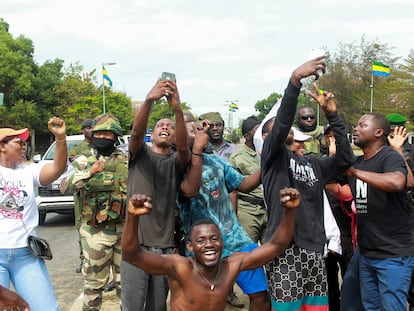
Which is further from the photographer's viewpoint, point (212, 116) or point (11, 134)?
point (212, 116)

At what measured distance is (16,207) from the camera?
3.56 meters

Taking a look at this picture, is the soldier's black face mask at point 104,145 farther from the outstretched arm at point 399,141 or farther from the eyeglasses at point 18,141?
the outstretched arm at point 399,141

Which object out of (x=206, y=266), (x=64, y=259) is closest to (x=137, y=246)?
(x=206, y=266)

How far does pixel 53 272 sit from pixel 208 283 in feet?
13.7

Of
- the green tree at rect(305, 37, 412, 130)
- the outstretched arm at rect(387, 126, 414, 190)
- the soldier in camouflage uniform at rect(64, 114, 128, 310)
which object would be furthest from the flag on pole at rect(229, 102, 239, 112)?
the outstretched arm at rect(387, 126, 414, 190)

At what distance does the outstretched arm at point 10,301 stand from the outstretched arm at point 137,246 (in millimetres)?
1081

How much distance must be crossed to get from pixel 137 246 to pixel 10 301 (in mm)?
1238

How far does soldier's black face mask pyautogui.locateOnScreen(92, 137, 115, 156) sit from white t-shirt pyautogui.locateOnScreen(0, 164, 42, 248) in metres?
0.76

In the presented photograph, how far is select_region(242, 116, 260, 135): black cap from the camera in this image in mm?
5417

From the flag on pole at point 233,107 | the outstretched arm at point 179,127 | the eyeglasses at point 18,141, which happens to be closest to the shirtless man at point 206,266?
the outstretched arm at point 179,127

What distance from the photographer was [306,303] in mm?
3256

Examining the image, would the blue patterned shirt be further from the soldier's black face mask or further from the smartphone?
the soldier's black face mask

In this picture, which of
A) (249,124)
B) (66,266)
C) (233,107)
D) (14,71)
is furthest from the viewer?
(233,107)

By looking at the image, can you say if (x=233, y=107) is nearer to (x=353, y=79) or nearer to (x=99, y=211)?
(x=353, y=79)
